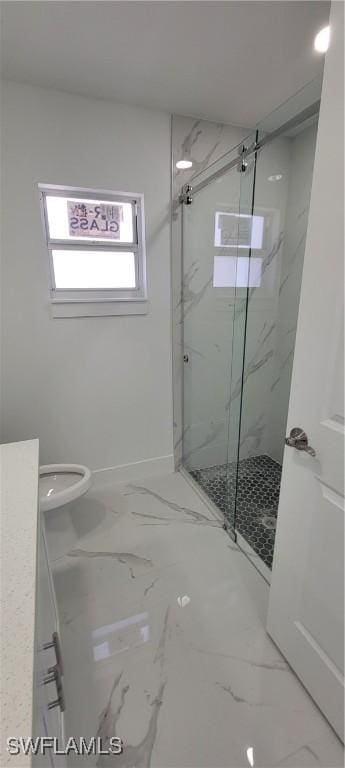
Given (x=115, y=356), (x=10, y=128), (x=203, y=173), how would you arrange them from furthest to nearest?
(x=115, y=356) → (x=203, y=173) → (x=10, y=128)

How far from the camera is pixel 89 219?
204 centimetres

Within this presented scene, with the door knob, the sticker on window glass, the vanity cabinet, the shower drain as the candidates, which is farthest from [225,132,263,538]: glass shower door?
the vanity cabinet

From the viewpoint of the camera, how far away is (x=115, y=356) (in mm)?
2197

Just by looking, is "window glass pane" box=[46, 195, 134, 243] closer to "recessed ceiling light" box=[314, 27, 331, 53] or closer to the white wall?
the white wall

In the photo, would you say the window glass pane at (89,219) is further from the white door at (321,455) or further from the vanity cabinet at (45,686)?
the vanity cabinet at (45,686)

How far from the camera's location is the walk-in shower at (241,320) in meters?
2.02

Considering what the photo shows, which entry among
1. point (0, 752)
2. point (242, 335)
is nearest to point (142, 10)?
point (242, 335)

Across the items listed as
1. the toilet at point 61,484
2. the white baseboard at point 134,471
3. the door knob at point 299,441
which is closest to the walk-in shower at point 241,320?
the white baseboard at point 134,471

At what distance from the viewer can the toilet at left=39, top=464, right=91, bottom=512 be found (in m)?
1.62

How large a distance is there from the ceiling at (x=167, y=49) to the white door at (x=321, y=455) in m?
0.79

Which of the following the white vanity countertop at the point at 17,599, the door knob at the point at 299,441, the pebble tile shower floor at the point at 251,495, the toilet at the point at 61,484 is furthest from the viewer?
the pebble tile shower floor at the point at 251,495

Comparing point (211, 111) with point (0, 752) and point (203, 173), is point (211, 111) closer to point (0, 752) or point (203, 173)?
point (203, 173)

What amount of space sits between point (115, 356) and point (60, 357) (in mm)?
358

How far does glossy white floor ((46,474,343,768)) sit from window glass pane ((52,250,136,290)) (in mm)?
1413
